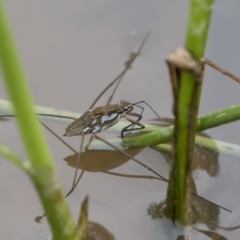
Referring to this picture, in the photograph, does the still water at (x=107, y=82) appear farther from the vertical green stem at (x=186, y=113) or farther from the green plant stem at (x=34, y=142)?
the green plant stem at (x=34, y=142)

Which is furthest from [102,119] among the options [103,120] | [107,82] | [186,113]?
[186,113]

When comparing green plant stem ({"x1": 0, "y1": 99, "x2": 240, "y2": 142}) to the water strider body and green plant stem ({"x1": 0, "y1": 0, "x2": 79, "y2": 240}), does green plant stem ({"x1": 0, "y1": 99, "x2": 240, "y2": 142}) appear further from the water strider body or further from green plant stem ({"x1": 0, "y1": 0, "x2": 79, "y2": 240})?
green plant stem ({"x1": 0, "y1": 0, "x2": 79, "y2": 240})

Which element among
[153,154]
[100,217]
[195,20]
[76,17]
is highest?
[76,17]

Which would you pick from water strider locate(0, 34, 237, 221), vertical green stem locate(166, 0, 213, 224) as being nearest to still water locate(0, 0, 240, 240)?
water strider locate(0, 34, 237, 221)

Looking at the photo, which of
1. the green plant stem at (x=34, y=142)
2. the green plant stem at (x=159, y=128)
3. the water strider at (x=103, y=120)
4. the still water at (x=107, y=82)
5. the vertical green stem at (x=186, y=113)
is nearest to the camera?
the green plant stem at (x=34, y=142)

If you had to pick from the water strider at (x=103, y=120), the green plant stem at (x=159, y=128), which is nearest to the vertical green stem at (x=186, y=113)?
the green plant stem at (x=159, y=128)

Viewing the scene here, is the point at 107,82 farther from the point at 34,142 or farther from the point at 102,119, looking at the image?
the point at 34,142

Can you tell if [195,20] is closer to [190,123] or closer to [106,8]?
[190,123]

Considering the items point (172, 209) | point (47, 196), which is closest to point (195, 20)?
point (47, 196)
